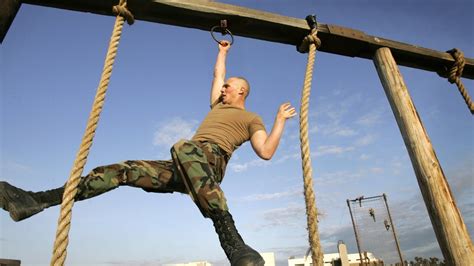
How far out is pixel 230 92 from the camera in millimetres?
3059

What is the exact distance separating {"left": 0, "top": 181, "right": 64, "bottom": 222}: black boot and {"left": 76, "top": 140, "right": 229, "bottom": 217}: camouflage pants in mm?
182

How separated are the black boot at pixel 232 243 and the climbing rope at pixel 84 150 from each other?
794 mm

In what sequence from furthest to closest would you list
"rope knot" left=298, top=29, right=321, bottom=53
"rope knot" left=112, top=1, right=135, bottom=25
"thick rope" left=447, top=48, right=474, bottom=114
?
"thick rope" left=447, top=48, right=474, bottom=114 < "rope knot" left=298, top=29, right=321, bottom=53 < "rope knot" left=112, top=1, right=135, bottom=25

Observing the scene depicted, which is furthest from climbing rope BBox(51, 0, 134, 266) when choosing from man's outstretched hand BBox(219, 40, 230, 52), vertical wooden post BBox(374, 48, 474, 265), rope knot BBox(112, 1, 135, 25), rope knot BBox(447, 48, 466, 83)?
rope knot BBox(447, 48, 466, 83)

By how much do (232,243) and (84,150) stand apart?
939 mm

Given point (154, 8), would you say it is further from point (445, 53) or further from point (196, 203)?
point (445, 53)

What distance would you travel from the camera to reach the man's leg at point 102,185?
2018 mm

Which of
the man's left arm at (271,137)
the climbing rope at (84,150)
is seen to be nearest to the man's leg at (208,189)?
the man's left arm at (271,137)

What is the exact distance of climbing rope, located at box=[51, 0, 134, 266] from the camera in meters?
1.62

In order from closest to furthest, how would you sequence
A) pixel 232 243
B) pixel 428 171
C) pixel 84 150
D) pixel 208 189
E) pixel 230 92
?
pixel 84 150 < pixel 232 243 < pixel 208 189 < pixel 428 171 < pixel 230 92

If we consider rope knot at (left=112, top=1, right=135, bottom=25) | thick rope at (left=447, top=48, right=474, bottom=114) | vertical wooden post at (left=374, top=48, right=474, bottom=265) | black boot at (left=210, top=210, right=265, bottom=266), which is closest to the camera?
black boot at (left=210, top=210, right=265, bottom=266)

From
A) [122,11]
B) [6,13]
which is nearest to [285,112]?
[122,11]

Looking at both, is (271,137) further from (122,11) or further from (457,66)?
(457,66)

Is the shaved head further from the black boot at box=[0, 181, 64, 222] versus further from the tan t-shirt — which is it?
the black boot at box=[0, 181, 64, 222]
